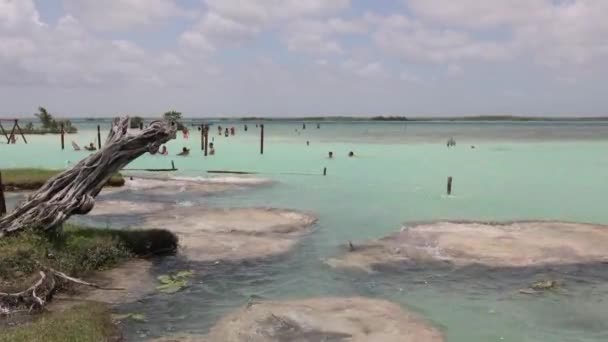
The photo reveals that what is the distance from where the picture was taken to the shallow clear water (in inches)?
499

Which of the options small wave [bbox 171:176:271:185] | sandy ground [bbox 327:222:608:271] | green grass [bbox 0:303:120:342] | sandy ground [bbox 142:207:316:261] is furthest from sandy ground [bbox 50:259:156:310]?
small wave [bbox 171:176:271:185]

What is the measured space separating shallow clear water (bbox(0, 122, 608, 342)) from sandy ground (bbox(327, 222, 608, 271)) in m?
0.87

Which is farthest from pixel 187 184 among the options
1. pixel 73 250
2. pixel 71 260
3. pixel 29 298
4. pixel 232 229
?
pixel 29 298

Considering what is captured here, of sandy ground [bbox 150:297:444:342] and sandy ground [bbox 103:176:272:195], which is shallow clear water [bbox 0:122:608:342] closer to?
sandy ground [bbox 150:297:444:342]

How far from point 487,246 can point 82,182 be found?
502 inches

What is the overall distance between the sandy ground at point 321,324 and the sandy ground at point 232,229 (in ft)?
16.2

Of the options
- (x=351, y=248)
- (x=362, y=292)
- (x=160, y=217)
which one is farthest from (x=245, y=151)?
(x=362, y=292)

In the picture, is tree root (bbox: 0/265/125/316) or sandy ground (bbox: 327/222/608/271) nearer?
tree root (bbox: 0/265/125/316)

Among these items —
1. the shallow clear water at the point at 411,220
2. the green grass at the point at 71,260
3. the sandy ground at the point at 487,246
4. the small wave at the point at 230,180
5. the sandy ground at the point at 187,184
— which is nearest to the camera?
the green grass at the point at 71,260

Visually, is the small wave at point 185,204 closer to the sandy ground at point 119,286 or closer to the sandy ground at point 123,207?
the sandy ground at point 123,207

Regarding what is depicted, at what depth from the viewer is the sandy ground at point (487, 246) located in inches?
685

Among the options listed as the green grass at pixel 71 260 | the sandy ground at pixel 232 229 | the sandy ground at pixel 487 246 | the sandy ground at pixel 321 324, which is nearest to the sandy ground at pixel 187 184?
the sandy ground at pixel 232 229

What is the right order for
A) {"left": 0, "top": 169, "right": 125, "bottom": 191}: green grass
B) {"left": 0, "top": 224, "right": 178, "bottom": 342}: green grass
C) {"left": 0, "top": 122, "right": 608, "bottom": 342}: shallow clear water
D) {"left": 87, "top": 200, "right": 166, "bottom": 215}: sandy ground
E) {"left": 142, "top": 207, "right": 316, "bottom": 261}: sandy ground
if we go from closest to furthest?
{"left": 0, "top": 224, "right": 178, "bottom": 342}: green grass, {"left": 0, "top": 122, "right": 608, "bottom": 342}: shallow clear water, {"left": 142, "top": 207, "right": 316, "bottom": 261}: sandy ground, {"left": 87, "top": 200, "right": 166, "bottom": 215}: sandy ground, {"left": 0, "top": 169, "right": 125, "bottom": 191}: green grass

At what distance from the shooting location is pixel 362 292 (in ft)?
47.3
